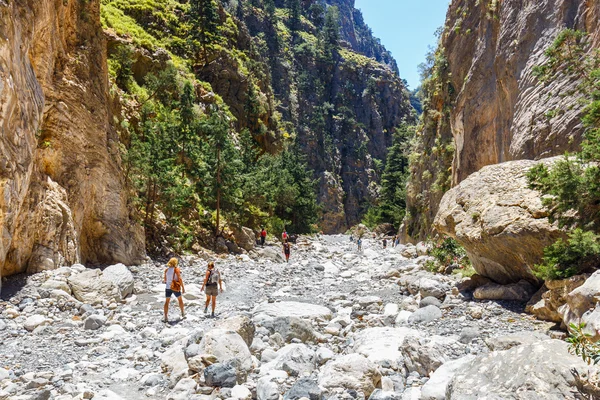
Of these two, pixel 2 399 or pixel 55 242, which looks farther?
pixel 55 242

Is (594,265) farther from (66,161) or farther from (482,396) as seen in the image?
(66,161)

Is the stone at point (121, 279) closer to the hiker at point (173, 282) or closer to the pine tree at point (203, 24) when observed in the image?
the hiker at point (173, 282)

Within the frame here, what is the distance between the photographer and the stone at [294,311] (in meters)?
10.2

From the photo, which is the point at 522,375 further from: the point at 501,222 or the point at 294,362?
the point at 501,222

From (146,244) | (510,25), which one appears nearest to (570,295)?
(510,25)

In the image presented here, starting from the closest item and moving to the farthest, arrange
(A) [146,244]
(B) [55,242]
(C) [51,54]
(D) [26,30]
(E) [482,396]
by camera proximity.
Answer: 1. (E) [482,396]
2. (D) [26,30]
3. (B) [55,242]
4. (C) [51,54]
5. (A) [146,244]

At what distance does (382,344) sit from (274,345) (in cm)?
231

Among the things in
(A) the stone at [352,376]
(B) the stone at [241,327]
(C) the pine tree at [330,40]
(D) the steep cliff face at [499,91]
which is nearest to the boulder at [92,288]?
(B) the stone at [241,327]

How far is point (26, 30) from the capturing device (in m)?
12.1

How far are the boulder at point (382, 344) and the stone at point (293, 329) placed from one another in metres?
1.02

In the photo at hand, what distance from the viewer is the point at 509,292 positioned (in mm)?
10656

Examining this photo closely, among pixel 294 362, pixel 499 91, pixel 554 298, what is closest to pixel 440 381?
pixel 294 362

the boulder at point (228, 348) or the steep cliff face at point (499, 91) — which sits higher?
the steep cliff face at point (499, 91)

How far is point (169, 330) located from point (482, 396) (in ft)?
24.1
